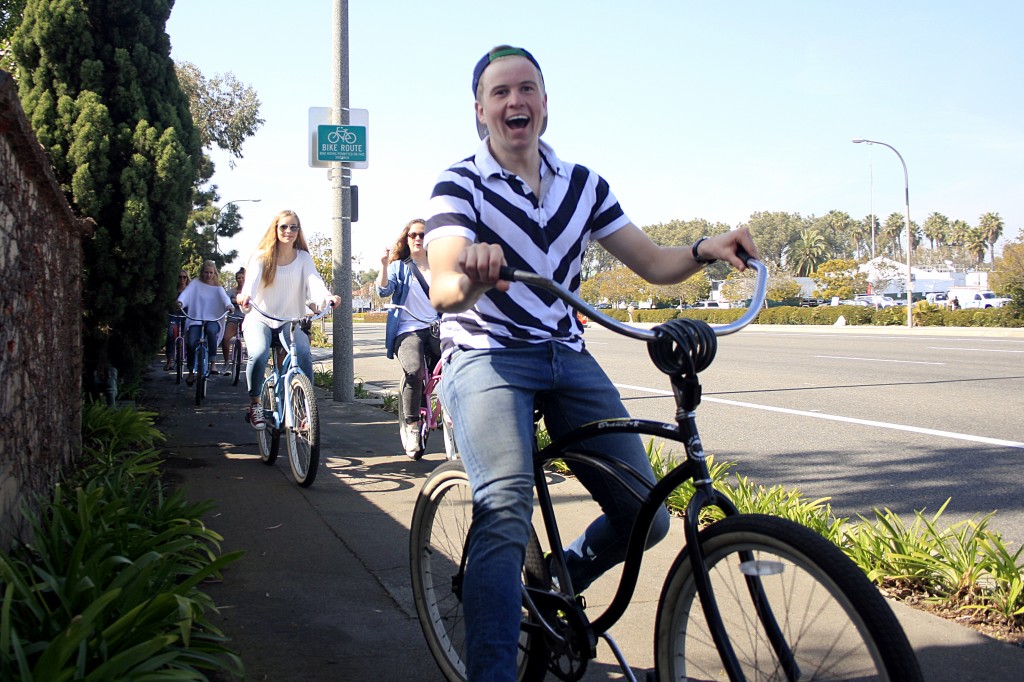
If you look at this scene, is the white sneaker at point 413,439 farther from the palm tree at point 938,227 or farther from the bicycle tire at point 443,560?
the palm tree at point 938,227

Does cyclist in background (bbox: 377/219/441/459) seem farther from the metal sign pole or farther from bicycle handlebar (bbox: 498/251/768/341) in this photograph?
bicycle handlebar (bbox: 498/251/768/341)

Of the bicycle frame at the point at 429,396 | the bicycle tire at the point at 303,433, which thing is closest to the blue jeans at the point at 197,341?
the bicycle frame at the point at 429,396

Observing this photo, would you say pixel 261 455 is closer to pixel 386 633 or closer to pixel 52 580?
pixel 386 633

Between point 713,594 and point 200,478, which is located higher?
point 713,594

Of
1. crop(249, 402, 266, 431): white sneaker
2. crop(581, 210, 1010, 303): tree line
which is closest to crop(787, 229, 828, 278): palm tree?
crop(581, 210, 1010, 303): tree line

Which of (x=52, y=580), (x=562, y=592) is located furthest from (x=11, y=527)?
(x=562, y=592)

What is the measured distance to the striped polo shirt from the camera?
251 cm

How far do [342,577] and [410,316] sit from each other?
331 cm

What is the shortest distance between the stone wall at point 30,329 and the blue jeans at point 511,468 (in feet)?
6.49

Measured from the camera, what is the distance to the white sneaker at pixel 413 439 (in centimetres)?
700

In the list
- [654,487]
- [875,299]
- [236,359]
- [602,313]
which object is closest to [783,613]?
[654,487]

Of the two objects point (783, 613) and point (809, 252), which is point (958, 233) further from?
point (783, 613)

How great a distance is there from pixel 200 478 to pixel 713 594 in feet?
16.2

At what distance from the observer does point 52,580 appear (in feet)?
9.32
